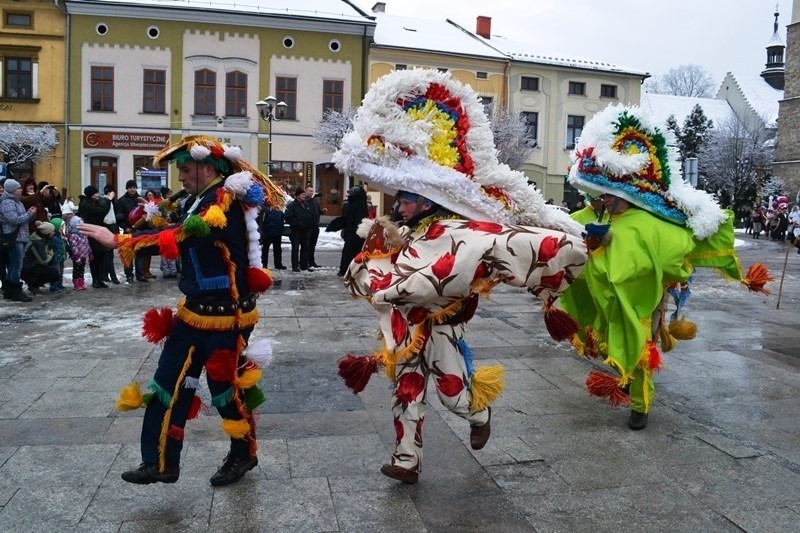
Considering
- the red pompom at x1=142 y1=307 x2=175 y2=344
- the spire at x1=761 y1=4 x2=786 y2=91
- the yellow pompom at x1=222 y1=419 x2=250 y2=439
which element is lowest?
the yellow pompom at x1=222 y1=419 x2=250 y2=439

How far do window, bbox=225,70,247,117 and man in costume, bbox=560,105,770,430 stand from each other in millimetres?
27429

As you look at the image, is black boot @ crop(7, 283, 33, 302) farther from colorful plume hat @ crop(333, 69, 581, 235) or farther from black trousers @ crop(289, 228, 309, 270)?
colorful plume hat @ crop(333, 69, 581, 235)

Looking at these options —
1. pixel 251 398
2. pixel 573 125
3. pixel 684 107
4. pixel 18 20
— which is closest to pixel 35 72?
pixel 18 20

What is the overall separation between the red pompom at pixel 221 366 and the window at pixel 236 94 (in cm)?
2855

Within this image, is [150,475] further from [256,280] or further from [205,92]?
[205,92]

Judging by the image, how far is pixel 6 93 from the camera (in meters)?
29.0

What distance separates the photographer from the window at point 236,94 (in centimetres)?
3052

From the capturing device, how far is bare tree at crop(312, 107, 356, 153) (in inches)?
1142

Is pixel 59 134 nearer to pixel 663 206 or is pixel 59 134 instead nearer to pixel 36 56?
pixel 36 56

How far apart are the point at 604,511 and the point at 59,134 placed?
30367mm

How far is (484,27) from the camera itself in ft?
126

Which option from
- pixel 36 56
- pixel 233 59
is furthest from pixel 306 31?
pixel 36 56

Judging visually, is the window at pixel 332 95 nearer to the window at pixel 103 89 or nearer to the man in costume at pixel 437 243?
the window at pixel 103 89

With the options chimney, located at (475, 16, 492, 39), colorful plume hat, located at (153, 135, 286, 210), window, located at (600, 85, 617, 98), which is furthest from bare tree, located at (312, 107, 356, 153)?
colorful plume hat, located at (153, 135, 286, 210)
